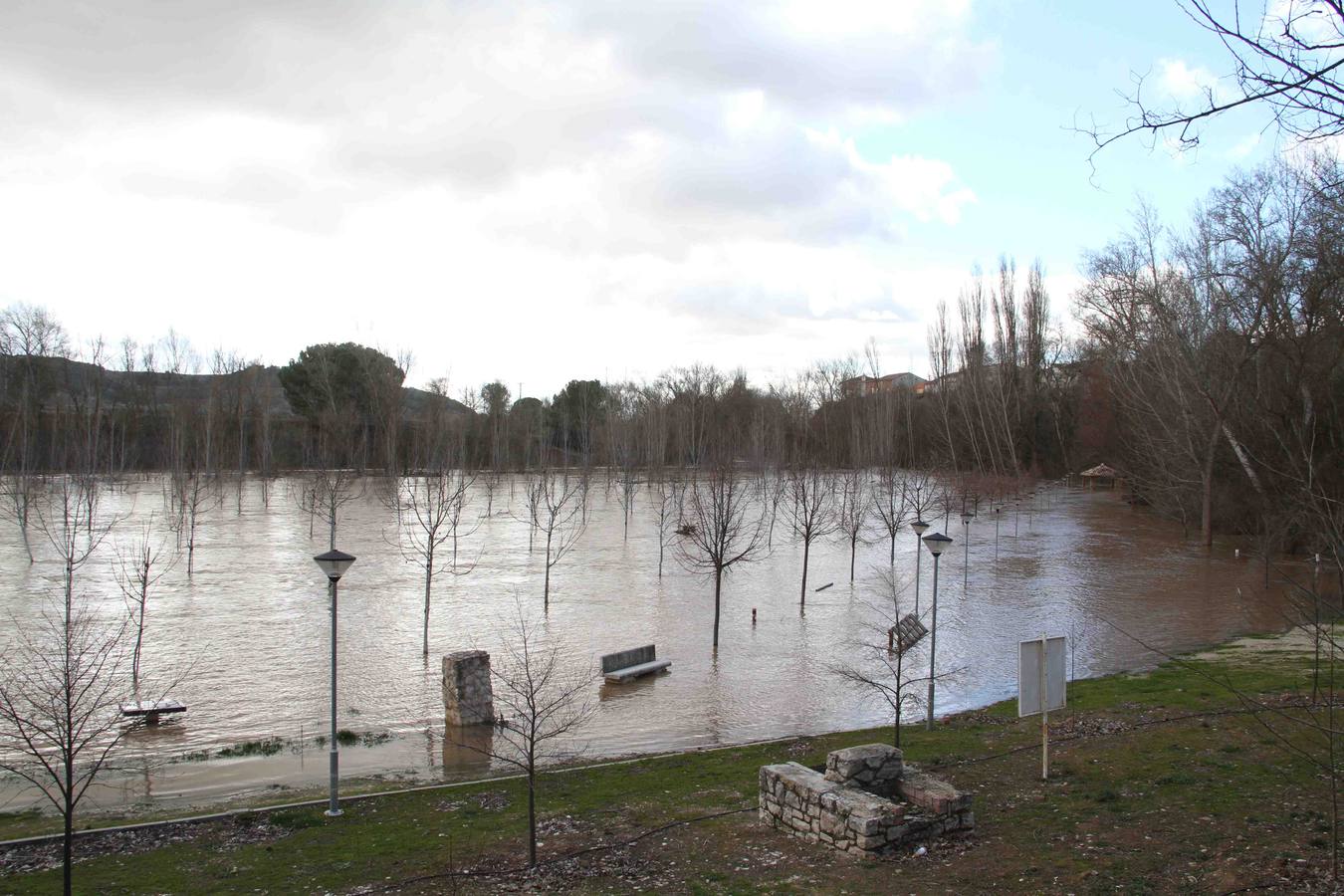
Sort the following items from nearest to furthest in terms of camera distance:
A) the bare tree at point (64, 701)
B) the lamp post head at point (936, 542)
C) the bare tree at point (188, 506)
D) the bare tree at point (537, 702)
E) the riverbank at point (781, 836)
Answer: the riverbank at point (781, 836)
the bare tree at point (64, 701)
the bare tree at point (537, 702)
the lamp post head at point (936, 542)
the bare tree at point (188, 506)

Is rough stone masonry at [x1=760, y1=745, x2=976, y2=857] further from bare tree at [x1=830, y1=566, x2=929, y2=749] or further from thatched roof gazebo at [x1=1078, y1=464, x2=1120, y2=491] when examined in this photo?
thatched roof gazebo at [x1=1078, y1=464, x2=1120, y2=491]

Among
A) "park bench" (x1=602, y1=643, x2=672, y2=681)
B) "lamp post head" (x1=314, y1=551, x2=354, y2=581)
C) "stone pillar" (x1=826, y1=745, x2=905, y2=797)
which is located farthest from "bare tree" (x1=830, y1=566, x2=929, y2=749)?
"lamp post head" (x1=314, y1=551, x2=354, y2=581)

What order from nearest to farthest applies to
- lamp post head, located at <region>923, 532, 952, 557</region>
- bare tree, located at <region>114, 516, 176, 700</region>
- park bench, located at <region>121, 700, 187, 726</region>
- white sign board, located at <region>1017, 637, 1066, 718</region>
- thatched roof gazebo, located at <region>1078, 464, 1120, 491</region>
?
1. white sign board, located at <region>1017, 637, 1066, 718</region>
2. lamp post head, located at <region>923, 532, 952, 557</region>
3. park bench, located at <region>121, 700, 187, 726</region>
4. bare tree, located at <region>114, 516, 176, 700</region>
5. thatched roof gazebo, located at <region>1078, 464, 1120, 491</region>

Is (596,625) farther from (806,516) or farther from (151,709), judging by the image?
(806,516)

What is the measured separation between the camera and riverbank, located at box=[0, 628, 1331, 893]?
747 centimetres

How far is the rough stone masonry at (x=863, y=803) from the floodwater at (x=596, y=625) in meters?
4.72

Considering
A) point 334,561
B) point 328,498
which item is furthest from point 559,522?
point 334,561

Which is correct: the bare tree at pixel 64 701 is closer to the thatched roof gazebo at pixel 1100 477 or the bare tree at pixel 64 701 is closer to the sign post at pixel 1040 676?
the sign post at pixel 1040 676

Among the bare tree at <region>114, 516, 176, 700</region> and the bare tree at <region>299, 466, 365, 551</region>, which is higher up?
the bare tree at <region>299, 466, 365, 551</region>

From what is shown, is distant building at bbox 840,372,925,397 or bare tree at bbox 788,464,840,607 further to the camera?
distant building at bbox 840,372,925,397

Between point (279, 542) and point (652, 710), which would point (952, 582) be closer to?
point (652, 710)

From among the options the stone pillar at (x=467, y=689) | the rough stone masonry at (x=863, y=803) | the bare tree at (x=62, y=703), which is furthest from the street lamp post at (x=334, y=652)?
the rough stone masonry at (x=863, y=803)

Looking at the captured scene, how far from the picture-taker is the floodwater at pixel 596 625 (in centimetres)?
1394

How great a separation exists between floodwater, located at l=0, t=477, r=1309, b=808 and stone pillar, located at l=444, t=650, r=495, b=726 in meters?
0.41
